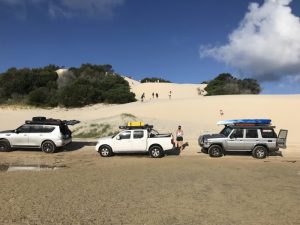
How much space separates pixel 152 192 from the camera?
1354cm

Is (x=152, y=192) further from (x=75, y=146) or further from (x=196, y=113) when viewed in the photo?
(x=196, y=113)

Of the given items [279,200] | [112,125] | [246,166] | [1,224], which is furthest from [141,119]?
[1,224]

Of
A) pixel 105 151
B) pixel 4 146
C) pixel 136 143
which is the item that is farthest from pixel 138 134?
pixel 4 146

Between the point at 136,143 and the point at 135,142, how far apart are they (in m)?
0.08

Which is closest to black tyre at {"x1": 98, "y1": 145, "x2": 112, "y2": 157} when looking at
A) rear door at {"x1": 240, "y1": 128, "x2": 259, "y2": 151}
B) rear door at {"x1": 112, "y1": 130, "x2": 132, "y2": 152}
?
rear door at {"x1": 112, "y1": 130, "x2": 132, "y2": 152}

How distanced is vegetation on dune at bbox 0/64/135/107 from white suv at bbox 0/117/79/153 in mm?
32244

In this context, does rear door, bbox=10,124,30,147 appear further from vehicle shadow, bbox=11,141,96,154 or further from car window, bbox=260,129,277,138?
car window, bbox=260,129,277,138

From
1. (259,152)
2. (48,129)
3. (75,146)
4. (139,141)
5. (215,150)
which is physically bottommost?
(259,152)

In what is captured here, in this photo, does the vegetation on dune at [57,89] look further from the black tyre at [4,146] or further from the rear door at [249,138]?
the rear door at [249,138]

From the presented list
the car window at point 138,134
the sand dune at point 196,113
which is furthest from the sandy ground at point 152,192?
the sand dune at point 196,113

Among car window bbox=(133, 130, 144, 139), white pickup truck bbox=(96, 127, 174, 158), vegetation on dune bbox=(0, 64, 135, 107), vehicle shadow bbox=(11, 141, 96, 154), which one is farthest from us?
vegetation on dune bbox=(0, 64, 135, 107)

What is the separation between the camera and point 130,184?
14.9m

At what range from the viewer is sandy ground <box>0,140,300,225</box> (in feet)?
34.7

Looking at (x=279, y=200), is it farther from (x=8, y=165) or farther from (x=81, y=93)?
(x=81, y=93)
